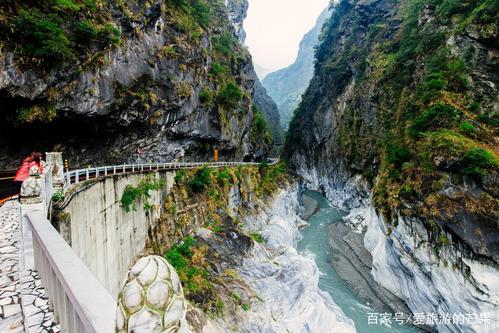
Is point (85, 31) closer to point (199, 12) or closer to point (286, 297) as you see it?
point (199, 12)

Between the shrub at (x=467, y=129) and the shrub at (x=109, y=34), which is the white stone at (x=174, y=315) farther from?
the shrub at (x=467, y=129)

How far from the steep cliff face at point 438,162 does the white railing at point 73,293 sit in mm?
18284

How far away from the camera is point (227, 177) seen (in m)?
23.8

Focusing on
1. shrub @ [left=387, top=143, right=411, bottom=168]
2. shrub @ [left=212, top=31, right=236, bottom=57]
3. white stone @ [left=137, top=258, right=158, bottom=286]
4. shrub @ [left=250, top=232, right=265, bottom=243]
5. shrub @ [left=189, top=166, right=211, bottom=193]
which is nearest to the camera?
white stone @ [left=137, top=258, right=158, bottom=286]

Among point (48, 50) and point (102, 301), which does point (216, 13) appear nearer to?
point (48, 50)

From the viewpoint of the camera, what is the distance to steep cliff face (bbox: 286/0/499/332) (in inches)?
575

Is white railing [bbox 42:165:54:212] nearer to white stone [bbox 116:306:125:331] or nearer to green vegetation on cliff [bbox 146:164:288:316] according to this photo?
white stone [bbox 116:306:125:331]

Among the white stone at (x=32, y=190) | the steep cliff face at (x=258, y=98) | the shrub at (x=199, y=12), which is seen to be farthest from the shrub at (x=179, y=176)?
the steep cliff face at (x=258, y=98)

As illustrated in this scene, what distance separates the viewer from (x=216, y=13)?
4653 cm

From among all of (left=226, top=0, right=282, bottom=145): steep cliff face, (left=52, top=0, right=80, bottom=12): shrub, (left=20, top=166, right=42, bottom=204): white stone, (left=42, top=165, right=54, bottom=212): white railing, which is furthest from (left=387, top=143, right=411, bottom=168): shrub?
(left=226, top=0, right=282, bottom=145): steep cliff face

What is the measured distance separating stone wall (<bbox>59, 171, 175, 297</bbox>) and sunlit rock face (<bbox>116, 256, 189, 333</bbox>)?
670 centimetres

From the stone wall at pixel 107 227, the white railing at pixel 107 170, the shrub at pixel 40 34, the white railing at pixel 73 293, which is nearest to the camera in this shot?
the white railing at pixel 73 293

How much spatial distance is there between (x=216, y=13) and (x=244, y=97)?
738 inches

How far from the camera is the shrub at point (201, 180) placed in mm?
19359
